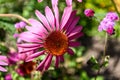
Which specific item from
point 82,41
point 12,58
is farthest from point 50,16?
point 82,41

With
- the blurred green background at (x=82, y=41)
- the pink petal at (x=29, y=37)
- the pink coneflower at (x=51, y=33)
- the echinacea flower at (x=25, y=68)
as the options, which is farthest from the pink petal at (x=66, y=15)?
the blurred green background at (x=82, y=41)

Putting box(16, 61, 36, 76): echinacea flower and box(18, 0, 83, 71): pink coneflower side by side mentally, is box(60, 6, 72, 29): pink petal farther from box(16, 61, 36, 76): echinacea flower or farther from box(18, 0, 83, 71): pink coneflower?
box(16, 61, 36, 76): echinacea flower

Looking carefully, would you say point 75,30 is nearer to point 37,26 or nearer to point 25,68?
point 37,26

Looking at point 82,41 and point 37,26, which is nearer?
point 37,26

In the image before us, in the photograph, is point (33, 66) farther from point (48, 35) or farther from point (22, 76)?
point (48, 35)

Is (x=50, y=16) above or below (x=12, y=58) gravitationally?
above

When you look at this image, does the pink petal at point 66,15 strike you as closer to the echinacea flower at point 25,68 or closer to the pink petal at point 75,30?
the pink petal at point 75,30

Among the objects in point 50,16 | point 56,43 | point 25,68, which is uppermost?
point 50,16

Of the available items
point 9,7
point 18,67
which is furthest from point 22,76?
point 9,7
